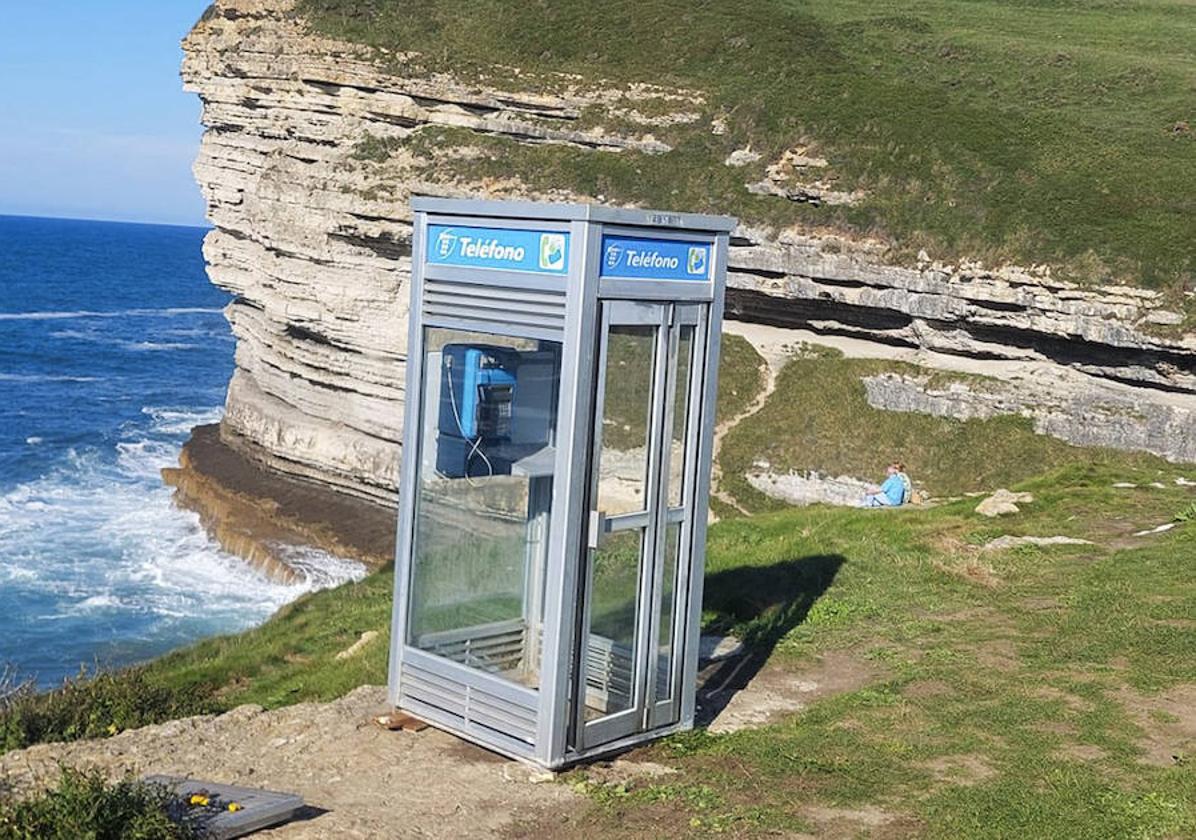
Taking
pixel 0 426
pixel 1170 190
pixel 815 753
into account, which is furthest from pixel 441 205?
pixel 0 426

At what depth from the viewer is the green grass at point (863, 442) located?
35.9 metres

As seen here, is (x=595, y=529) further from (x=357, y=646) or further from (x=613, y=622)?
(x=357, y=646)

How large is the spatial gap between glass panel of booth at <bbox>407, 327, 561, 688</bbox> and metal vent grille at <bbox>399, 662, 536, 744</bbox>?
0.29m

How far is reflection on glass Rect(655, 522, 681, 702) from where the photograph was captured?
10.0 m

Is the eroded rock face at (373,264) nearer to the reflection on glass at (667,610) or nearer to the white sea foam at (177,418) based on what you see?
the white sea foam at (177,418)

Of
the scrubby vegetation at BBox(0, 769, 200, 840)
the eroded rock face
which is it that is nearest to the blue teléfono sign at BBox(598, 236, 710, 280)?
the scrubby vegetation at BBox(0, 769, 200, 840)

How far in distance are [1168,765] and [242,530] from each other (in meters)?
31.7

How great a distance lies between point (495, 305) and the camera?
973 cm

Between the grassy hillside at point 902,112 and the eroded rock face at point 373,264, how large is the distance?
149 cm

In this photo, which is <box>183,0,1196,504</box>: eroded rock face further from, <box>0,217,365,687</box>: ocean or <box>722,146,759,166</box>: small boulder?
<box>0,217,365,687</box>: ocean

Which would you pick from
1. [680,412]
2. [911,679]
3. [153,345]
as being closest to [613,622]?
[680,412]

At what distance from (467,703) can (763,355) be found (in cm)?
3383

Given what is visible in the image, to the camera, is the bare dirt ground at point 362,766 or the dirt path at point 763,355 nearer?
the bare dirt ground at point 362,766

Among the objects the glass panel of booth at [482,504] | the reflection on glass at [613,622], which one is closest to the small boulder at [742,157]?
the glass panel of booth at [482,504]
